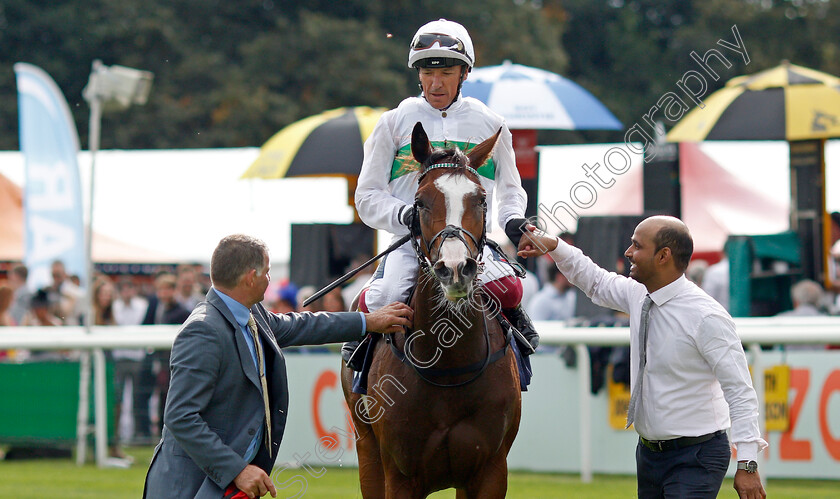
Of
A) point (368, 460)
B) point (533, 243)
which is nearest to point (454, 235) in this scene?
point (533, 243)

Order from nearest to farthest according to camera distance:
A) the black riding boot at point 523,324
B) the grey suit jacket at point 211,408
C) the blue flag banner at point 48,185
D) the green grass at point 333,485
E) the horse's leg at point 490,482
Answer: the grey suit jacket at point 211,408 → the horse's leg at point 490,482 → the black riding boot at point 523,324 → the green grass at point 333,485 → the blue flag banner at point 48,185

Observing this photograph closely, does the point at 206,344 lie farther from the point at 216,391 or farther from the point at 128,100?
the point at 128,100

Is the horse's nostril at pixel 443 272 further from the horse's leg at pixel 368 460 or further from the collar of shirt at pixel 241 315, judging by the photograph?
the horse's leg at pixel 368 460

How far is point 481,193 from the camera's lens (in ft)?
13.8

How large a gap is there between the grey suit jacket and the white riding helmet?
141cm

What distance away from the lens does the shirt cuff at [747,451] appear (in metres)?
3.99

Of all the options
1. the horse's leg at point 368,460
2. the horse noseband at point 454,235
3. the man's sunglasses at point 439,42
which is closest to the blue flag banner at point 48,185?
the horse's leg at point 368,460

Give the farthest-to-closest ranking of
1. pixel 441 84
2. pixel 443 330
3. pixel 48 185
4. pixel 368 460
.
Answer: pixel 48 185 < pixel 368 460 < pixel 441 84 < pixel 443 330

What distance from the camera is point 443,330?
4.36 metres

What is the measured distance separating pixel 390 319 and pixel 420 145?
69 cm

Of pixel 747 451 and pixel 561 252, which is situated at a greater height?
pixel 561 252

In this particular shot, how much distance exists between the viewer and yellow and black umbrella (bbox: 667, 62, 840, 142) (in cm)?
1005

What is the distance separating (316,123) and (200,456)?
8.50 m

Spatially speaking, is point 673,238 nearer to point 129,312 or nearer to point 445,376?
point 445,376
